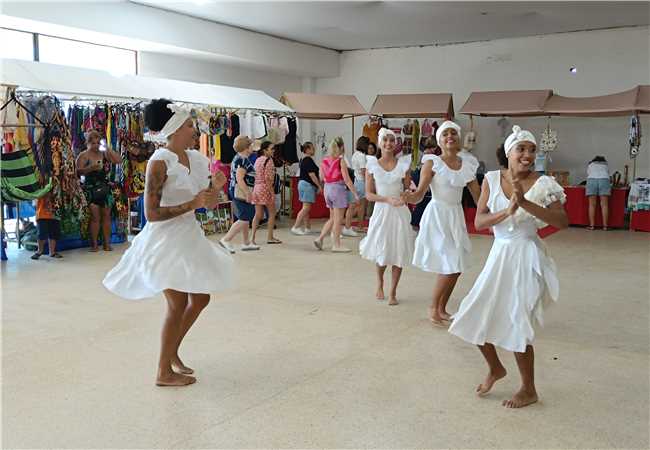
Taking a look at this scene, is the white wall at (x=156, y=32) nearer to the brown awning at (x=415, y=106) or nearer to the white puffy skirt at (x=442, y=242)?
the brown awning at (x=415, y=106)

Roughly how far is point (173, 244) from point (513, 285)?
5.81 ft

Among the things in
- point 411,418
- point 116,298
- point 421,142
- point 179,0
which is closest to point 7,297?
point 116,298

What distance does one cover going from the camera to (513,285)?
314cm

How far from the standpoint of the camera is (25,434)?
2951mm

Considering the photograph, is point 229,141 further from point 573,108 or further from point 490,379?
point 490,379

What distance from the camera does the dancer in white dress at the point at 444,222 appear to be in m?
4.67

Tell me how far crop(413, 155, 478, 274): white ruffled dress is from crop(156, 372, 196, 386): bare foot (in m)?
1.99

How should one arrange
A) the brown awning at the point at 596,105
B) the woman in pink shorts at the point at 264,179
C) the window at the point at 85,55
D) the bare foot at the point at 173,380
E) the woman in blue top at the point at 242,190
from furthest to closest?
the brown awning at the point at 596,105 < the window at the point at 85,55 < the woman in pink shorts at the point at 264,179 < the woman in blue top at the point at 242,190 < the bare foot at the point at 173,380

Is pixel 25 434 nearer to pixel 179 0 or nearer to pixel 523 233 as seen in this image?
pixel 523 233

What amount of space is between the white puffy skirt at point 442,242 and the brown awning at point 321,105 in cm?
695

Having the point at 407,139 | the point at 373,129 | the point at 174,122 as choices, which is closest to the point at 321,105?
the point at 373,129

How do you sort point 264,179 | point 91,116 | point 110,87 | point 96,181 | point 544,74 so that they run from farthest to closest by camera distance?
point 544,74 < point 264,179 < point 110,87 < point 91,116 < point 96,181

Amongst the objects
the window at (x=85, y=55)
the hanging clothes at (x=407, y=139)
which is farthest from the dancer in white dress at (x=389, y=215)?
the hanging clothes at (x=407, y=139)

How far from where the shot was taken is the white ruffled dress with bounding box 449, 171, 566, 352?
10.1ft
